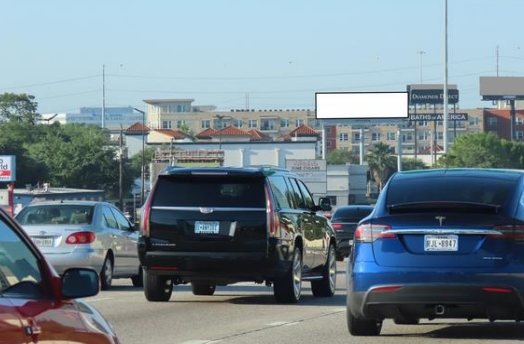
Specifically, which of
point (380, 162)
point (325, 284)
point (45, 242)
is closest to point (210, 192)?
point (325, 284)

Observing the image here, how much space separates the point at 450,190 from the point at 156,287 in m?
6.62

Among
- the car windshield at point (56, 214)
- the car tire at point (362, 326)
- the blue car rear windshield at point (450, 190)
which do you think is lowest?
the car tire at point (362, 326)

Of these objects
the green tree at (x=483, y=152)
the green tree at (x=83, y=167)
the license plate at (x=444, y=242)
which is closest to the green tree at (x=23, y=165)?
the green tree at (x=83, y=167)

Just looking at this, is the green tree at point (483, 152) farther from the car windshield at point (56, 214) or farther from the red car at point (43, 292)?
the red car at point (43, 292)

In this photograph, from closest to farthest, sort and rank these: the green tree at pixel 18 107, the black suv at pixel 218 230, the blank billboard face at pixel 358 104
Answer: the black suv at pixel 218 230, the blank billboard face at pixel 358 104, the green tree at pixel 18 107

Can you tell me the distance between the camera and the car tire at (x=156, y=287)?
1791cm

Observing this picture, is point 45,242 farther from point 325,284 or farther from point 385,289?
point 385,289

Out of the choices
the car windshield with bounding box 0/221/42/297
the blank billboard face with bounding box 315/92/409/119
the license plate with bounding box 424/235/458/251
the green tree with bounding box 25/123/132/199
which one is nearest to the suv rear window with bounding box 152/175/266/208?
the license plate with bounding box 424/235/458/251

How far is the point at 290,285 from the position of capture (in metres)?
17.8

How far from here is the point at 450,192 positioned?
12.4m

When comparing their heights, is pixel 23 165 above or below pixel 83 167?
above

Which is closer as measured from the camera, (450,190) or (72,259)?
(450,190)

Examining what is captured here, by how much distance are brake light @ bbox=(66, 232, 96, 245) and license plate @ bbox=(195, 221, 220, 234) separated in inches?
163

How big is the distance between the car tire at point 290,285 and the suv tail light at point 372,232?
17.7 ft
